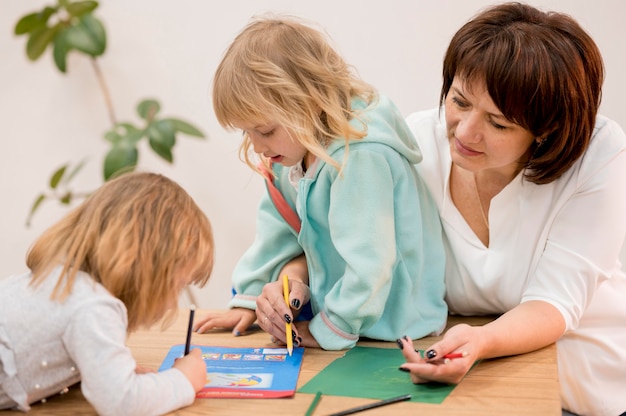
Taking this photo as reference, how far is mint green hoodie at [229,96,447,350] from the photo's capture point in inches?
55.9

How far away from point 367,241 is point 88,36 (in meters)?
1.78

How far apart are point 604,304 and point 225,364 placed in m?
0.74

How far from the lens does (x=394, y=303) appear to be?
5.00ft

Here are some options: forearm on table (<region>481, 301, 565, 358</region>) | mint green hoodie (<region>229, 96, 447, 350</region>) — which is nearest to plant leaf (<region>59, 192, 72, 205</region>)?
mint green hoodie (<region>229, 96, 447, 350</region>)

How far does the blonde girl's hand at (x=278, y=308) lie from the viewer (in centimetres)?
148

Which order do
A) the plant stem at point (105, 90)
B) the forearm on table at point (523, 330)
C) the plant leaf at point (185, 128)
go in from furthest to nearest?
the plant stem at point (105, 90), the plant leaf at point (185, 128), the forearm on table at point (523, 330)

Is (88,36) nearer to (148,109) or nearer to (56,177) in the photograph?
(148,109)

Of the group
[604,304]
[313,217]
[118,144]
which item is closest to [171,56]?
[118,144]

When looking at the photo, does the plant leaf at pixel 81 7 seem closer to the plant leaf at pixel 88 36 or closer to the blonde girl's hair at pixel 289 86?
the plant leaf at pixel 88 36

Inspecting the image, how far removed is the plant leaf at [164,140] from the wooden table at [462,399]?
4.58 feet

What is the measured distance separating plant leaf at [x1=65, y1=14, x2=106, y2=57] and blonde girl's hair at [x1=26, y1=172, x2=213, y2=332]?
1.67m

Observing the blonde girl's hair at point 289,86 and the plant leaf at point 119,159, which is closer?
the blonde girl's hair at point 289,86

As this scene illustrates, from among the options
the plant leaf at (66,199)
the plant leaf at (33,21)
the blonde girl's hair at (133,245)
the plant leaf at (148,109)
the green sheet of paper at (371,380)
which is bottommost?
the plant leaf at (66,199)

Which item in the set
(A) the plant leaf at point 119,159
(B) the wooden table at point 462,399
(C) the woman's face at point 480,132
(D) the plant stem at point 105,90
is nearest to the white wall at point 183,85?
(D) the plant stem at point 105,90
